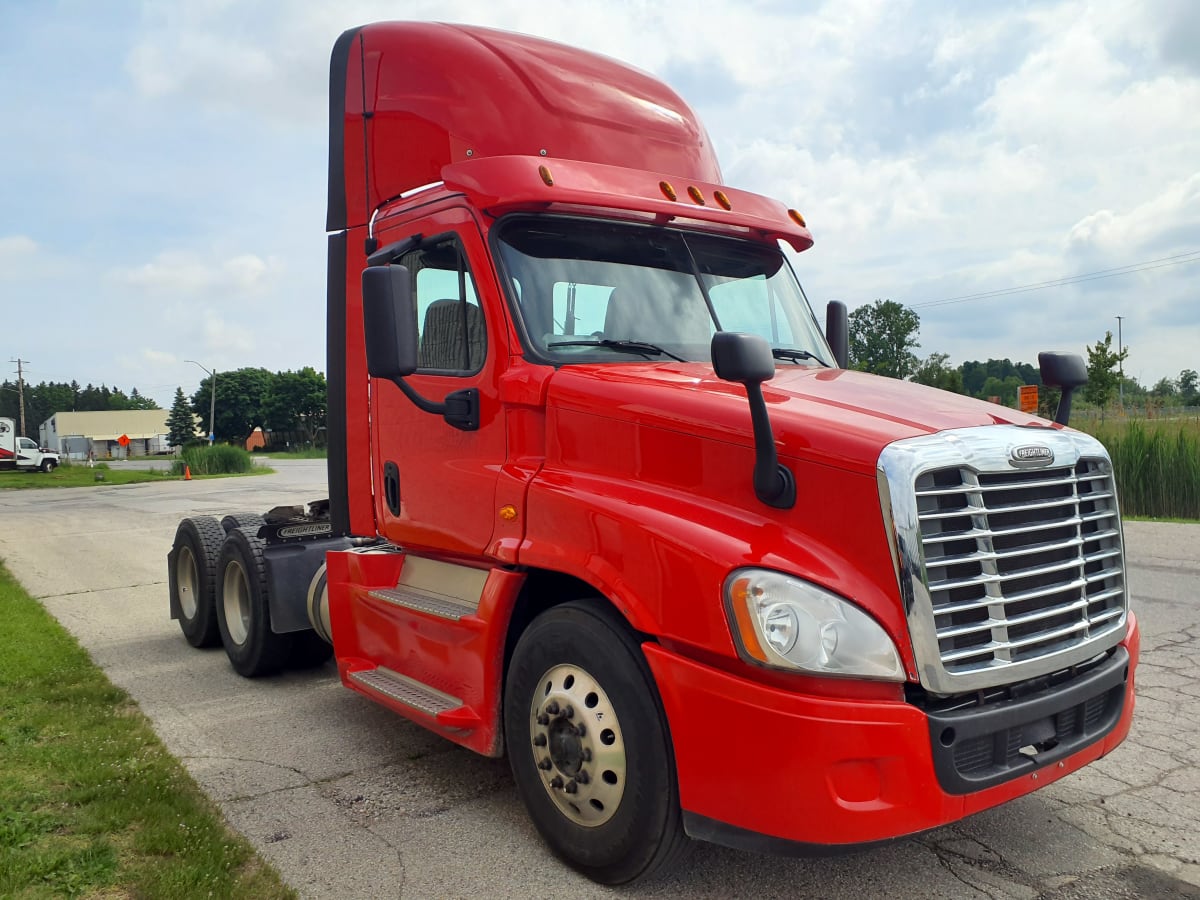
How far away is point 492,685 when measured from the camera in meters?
3.96

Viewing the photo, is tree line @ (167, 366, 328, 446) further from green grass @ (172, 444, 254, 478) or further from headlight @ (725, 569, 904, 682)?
headlight @ (725, 569, 904, 682)

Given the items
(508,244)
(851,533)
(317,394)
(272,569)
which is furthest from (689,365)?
(317,394)

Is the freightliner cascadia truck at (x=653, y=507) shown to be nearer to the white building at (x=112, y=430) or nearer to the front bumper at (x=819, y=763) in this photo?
the front bumper at (x=819, y=763)

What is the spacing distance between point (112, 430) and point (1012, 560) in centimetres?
14549

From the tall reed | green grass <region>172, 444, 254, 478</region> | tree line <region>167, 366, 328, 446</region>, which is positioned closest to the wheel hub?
the tall reed

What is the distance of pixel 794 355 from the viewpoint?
4621 mm

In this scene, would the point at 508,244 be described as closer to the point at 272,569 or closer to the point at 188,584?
the point at 272,569

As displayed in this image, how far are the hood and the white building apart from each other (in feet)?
421

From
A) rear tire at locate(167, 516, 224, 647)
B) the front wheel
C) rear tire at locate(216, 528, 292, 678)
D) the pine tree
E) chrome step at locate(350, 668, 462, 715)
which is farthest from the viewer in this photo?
the pine tree

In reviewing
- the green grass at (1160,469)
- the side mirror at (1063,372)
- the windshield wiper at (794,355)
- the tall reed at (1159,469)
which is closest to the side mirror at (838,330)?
the windshield wiper at (794,355)

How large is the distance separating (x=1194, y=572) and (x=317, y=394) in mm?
102444

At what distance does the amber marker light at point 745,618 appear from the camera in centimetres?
295

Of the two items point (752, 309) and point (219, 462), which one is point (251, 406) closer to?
point (219, 462)

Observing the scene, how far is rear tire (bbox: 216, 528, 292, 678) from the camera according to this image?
21.0ft
